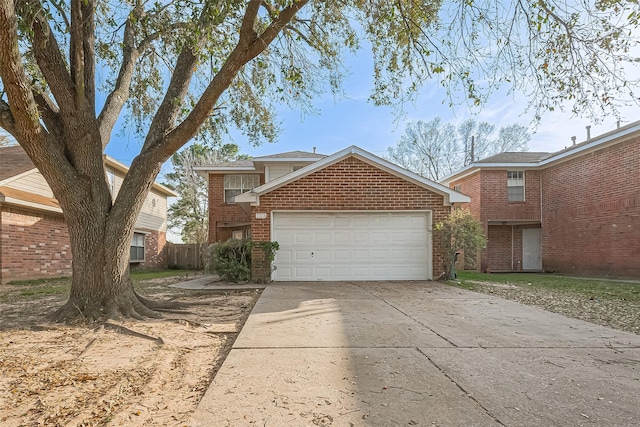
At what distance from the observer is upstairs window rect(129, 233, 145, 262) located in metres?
18.1

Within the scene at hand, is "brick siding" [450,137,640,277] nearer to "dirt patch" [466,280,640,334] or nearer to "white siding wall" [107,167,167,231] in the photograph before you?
"dirt patch" [466,280,640,334]

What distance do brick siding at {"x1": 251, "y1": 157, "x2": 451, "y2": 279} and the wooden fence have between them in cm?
1080

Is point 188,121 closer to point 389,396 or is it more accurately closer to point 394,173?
point 389,396

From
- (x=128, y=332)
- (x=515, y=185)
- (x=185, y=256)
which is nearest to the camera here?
(x=128, y=332)

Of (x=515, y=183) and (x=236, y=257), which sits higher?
(x=515, y=183)

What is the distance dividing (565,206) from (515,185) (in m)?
2.19

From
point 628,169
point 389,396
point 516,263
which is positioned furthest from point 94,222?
point 516,263

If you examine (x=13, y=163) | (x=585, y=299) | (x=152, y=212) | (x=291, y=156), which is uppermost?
(x=291, y=156)

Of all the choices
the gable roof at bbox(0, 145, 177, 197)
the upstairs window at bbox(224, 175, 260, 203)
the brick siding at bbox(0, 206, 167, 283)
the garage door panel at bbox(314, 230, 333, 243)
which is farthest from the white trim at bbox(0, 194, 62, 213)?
the garage door panel at bbox(314, 230, 333, 243)

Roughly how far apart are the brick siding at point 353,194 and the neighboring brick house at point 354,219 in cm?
3

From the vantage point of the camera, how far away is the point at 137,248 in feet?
60.4

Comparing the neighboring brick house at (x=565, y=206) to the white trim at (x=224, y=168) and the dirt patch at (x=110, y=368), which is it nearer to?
the white trim at (x=224, y=168)

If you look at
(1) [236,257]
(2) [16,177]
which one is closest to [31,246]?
(2) [16,177]

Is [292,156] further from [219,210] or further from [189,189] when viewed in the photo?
[189,189]
